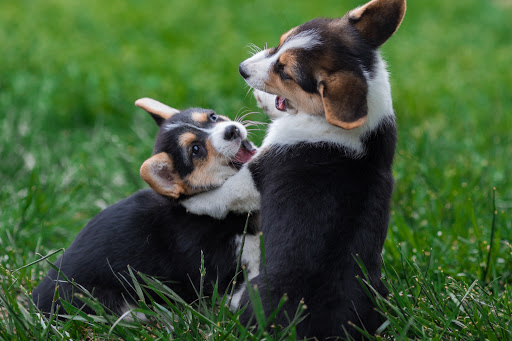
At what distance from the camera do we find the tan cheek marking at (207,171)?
4.35 metres

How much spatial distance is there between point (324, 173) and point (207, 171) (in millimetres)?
1061

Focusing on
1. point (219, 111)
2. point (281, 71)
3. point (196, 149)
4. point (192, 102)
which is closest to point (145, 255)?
point (196, 149)

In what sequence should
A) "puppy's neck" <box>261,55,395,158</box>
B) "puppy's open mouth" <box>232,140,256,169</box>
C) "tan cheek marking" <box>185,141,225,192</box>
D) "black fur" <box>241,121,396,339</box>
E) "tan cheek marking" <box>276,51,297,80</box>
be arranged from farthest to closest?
"puppy's open mouth" <box>232,140,256,169</box> → "tan cheek marking" <box>185,141,225,192</box> → "tan cheek marking" <box>276,51,297,80</box> → "puppy's neck" <box>261,55,395,158</box> → "black fur" <box>241,121,396,339</box>

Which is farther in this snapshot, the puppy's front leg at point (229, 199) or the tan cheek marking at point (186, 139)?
the tan cheek marking at point (186, 139)

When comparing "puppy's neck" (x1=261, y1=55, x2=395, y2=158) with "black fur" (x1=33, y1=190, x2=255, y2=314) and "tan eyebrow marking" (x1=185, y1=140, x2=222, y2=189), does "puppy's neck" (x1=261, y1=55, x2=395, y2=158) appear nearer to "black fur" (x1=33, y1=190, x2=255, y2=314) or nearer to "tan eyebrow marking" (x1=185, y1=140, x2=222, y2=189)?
"tan eyebrow marking" (x1=185, y1=140, x2=222, y2=189)

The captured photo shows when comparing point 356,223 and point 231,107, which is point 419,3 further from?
→ point 356,223

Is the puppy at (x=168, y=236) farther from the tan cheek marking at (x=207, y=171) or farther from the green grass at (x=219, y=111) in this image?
the green grass at (x=219, y=111)

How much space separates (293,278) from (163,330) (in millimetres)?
808

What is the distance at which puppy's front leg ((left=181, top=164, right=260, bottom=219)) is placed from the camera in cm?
399

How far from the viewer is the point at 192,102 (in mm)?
7938

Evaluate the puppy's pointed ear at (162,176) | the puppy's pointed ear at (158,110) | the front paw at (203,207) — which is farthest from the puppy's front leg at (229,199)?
the puppy's pointed ear at (158,110)

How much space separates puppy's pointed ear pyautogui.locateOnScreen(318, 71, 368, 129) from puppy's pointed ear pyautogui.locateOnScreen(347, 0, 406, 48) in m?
0.43

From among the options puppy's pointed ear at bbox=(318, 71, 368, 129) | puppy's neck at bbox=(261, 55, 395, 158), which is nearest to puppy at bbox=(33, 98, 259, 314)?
puppy's neck at bbox=(261, 55, 395, 158)

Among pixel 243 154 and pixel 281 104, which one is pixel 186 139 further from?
pixel 281 104
